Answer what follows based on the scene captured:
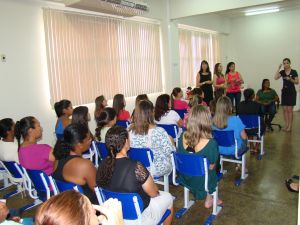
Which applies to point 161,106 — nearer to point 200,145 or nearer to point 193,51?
point 200,145

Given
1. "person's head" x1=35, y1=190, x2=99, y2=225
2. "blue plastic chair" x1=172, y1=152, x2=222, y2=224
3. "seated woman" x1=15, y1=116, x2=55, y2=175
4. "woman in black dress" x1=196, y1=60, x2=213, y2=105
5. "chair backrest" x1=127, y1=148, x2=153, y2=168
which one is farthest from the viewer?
"woman in black dress" x1=196, y1=60, x2=213, y2=105

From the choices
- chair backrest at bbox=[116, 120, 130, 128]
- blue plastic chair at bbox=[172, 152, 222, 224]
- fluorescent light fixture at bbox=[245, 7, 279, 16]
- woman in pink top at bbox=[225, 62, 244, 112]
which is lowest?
blue plastic chair at bbox=[172, 152, 222, 224]

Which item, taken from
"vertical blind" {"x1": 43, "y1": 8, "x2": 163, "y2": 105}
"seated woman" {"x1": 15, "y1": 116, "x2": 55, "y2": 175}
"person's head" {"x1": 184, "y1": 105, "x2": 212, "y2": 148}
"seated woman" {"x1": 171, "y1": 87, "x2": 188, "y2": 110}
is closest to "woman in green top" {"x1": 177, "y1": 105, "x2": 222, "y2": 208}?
"person's head" {"x1": 184, "y1": 105, "x2": 212, "y2": 148}

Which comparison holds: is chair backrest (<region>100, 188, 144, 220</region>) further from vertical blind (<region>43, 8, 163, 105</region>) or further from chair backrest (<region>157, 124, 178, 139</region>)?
vertical blind (<region>43, 8, 163, 105</region>)

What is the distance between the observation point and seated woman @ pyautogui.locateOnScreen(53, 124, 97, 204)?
225 centimetres

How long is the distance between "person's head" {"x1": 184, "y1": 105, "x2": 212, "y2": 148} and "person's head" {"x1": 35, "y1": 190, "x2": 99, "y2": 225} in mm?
1833

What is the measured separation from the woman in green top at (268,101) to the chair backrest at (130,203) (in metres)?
4.93

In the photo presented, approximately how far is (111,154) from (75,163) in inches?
13.1

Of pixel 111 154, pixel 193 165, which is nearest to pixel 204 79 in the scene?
pixel 193 165

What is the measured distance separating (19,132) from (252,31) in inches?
357

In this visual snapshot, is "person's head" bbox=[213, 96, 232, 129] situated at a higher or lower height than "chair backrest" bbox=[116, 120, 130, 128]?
higher

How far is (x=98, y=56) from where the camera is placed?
5.78 m

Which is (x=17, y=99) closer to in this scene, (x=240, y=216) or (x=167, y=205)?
(x=167, y=205)

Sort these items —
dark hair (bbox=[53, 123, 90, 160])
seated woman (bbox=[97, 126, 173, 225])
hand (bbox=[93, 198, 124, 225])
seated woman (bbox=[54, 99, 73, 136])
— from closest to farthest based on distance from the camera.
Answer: hand (bbox=[93, 198, 124, 225]) → seated woman (bbox=[97, 126, 173, 225]) → dark hair (bbox=[53, 123, 90, 160]) → seated woman (bbox=[54, 99, 73, 136])
